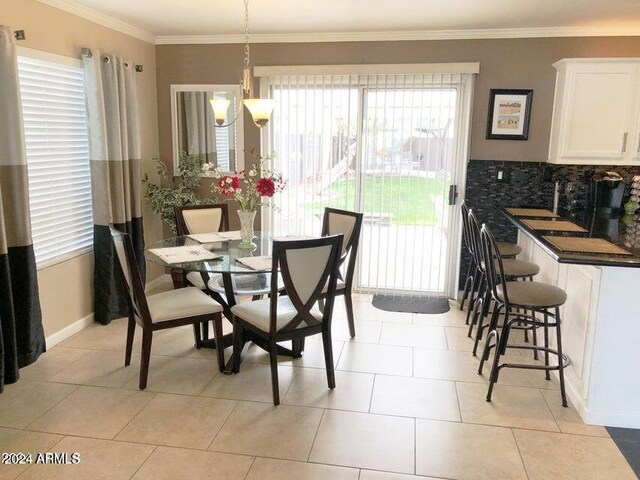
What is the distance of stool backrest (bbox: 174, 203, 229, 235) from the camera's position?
423cm

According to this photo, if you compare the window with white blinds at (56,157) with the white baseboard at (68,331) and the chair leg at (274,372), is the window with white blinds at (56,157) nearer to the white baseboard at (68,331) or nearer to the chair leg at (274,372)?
the white baseboard at (68,331)

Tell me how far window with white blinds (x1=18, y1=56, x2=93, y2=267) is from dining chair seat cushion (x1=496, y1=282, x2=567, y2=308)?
3115 mm

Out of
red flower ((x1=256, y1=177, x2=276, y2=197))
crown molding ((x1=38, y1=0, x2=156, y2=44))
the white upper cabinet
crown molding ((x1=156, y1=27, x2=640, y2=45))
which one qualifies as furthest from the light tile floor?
crown molding ((x1=156, y1=27, x2=640, y2=45))

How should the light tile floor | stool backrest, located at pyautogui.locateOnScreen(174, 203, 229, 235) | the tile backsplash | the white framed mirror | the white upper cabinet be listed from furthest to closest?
the white framed mirror < the tile backsplash < stool backrest, located at pyautogui.locateOnScreen(174, 203, 229, 235) < the white upper cabinet < the light tile floor

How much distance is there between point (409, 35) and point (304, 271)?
272 cm

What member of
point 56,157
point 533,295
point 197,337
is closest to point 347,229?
point 197,337

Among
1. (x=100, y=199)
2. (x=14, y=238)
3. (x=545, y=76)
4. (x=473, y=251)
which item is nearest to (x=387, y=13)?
(x=545, y=76)

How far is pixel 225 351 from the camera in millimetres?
3668

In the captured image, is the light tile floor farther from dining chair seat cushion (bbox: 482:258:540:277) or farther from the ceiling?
the ceiling

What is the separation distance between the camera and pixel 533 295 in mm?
3004

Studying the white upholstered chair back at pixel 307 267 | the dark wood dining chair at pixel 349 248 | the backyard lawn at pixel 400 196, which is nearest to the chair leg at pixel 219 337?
the white upholstered chair back at pixel 307 267

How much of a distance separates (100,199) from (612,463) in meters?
3.78

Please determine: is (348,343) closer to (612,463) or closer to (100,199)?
(612,463)

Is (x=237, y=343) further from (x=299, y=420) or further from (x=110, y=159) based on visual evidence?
(x=110, y=159)
